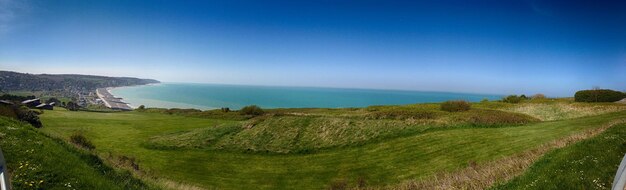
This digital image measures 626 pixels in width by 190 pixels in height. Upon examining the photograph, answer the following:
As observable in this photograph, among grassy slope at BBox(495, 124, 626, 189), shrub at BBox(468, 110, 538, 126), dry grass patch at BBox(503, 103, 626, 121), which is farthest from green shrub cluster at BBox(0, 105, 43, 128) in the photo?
dry grass patch at BBox(503, 103, 626, 121)

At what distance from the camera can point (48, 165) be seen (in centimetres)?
1109

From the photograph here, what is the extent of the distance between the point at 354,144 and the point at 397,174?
8818 mm

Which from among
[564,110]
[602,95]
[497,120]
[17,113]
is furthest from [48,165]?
[602,95]

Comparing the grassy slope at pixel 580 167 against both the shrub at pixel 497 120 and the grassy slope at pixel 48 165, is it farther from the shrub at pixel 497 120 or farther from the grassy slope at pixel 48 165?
the shrub at pixel 497 120

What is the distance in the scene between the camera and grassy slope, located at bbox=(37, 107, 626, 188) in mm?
20969

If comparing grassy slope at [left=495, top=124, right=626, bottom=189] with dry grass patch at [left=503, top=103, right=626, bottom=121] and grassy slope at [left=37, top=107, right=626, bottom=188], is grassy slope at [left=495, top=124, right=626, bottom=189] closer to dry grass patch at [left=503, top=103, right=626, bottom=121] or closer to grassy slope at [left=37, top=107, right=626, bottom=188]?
grassy slope at [left=37, top=107, right=626, bottom=188]

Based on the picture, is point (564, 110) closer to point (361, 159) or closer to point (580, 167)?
point (361, 159)

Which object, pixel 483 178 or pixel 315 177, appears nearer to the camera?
pixel 483 178

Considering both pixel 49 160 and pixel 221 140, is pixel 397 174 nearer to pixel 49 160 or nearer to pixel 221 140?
pixel 49 160

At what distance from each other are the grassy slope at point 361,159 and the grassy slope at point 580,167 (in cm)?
676

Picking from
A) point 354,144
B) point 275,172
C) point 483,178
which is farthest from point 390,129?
point 483,178

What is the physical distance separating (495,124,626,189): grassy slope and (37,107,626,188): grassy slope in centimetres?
676

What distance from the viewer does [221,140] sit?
35.8 meters

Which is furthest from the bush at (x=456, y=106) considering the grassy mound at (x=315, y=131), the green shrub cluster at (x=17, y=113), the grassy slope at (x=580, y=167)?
the green shrub cluster at (x=17, y=113)
